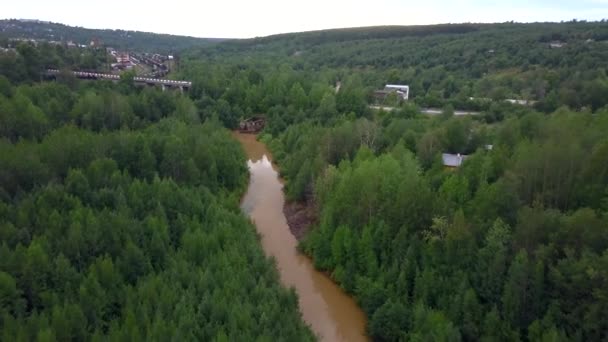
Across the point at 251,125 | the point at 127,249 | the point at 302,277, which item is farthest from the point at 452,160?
the point at 251,125

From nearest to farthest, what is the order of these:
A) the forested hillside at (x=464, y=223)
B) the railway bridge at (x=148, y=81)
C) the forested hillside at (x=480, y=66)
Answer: the forested hillside at (x=464, y=223) → the forested hillside at (x=480, y=66) → the railway bridge at (x=148, y=81)

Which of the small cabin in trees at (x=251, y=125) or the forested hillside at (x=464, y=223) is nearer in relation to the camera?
the forested hillside at (x=464, y=223)

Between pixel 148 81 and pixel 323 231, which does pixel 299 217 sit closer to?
pixel 323 231

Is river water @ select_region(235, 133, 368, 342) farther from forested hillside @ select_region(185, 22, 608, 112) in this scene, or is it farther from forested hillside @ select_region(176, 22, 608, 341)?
forested hillside @ select_region(185, 22, 608, 112)

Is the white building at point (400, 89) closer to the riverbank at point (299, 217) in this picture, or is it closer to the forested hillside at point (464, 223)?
the forested hillside at point (464, 223)

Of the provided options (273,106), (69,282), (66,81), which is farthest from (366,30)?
(69,282)

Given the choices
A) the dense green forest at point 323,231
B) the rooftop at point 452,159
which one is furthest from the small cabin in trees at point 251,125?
the rooftop at point 452,159
